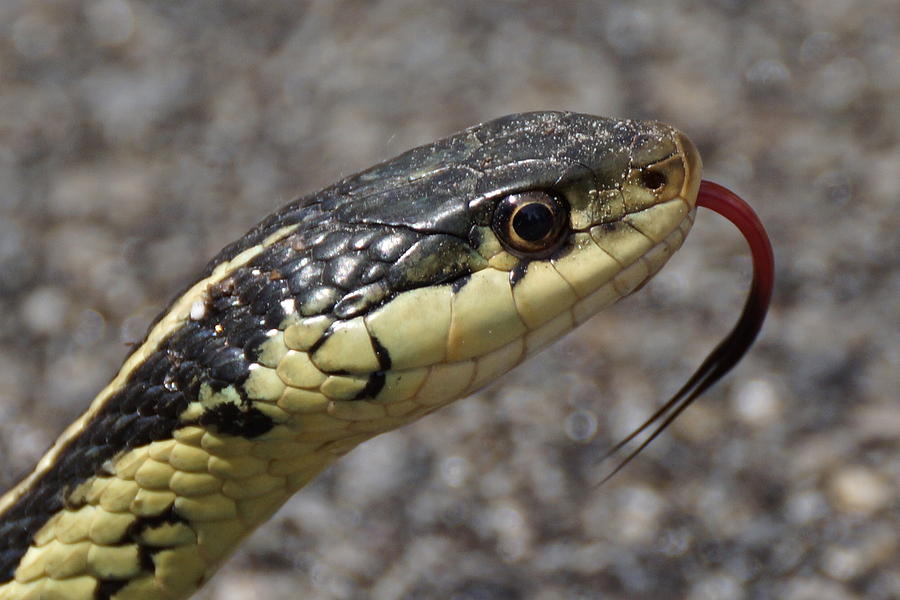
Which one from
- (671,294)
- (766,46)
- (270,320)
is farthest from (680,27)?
(270,320)

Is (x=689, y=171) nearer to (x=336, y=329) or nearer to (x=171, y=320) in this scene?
(x=336, y=329)

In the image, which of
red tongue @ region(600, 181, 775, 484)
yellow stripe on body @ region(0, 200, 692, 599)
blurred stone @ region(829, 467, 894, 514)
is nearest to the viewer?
yellow stripe on body @ region(0, 200, 692, 599)

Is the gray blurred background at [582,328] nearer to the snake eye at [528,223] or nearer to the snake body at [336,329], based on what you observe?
the snake body at [336,329]

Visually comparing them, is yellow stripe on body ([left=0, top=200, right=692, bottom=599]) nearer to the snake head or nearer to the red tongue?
the snake head

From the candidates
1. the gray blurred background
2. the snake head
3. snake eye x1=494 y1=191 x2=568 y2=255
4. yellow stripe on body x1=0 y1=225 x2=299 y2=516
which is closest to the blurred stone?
the gray blurred background

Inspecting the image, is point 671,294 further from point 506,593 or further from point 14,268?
point 14,268
